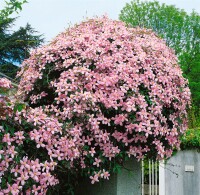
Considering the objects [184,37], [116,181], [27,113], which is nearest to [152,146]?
[116,181]

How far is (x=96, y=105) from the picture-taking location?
155 inches

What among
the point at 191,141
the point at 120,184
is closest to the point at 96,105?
the point at 120,184

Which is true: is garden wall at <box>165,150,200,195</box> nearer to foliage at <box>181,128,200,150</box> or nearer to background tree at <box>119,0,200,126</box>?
foliage at <box>181,128,200,150</box>

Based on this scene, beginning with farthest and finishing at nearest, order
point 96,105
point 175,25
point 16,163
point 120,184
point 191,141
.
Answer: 1. point 175,25
2. point 191,141
3. point 120,184
4. point 96,105
5. point 16,163

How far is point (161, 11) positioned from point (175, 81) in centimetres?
2103

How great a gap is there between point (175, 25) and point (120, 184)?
21.3 meters

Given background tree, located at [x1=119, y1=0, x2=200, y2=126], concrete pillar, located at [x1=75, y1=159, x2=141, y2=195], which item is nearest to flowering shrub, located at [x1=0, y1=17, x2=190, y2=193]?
concrete pillar, located at [x1=75, y1=159, x2=141, y2=195]

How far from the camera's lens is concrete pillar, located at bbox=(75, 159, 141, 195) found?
14.5 ft

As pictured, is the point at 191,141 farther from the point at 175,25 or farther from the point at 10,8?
the point at 175,25

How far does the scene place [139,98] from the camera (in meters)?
4.01

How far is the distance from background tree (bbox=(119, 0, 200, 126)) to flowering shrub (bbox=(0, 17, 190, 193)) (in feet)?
65.0

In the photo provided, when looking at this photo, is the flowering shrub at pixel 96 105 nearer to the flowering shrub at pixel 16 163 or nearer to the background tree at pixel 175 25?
the flowering shrub at pixel 16 163

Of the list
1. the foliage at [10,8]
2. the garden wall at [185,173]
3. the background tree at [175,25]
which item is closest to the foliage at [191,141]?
the garden wall at [185,173]

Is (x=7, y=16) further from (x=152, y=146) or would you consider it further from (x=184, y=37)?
(x=184, y=37)
